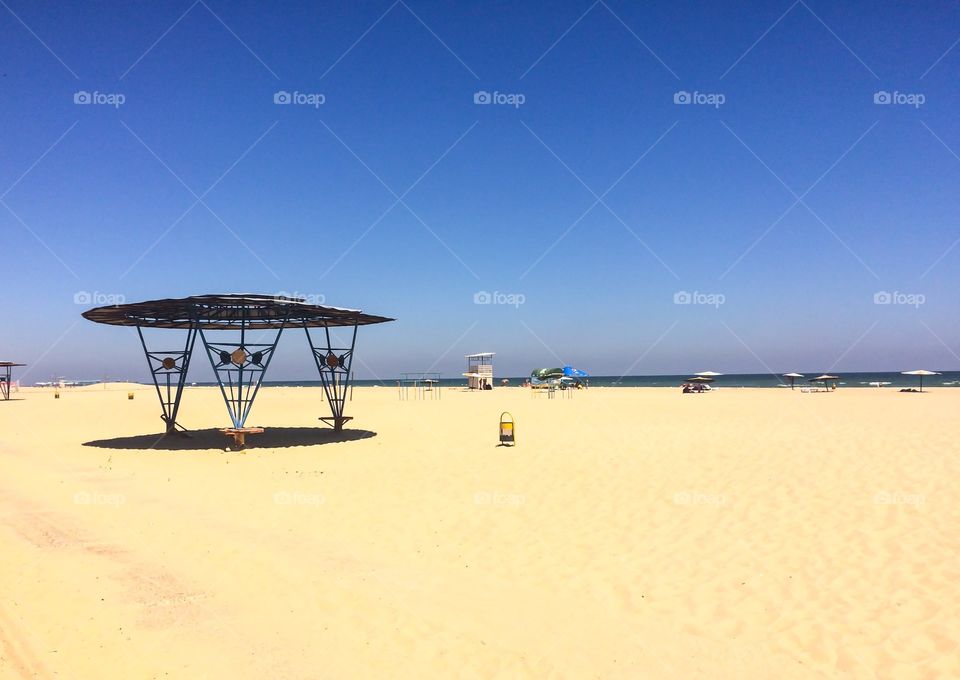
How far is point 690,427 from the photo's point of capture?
19297 mm

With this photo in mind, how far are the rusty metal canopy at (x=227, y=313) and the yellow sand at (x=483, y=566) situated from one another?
3.89 m

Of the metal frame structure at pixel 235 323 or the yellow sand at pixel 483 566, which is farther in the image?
the metal frame structure at pixel 235 323

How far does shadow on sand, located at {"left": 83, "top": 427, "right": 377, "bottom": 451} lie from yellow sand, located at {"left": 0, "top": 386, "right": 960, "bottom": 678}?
1942mm

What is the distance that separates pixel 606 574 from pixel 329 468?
7509mm

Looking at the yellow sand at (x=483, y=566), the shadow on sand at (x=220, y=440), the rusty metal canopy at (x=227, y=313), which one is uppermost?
the rusty metal canopy at (x=227, y=313)

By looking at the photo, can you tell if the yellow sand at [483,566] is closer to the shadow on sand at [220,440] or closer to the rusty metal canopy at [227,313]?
the shadow on sand at [220,440]

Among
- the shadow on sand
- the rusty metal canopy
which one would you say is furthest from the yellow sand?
the rusty metal canopy

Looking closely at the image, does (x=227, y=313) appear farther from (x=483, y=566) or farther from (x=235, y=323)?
(x=483, y=566)

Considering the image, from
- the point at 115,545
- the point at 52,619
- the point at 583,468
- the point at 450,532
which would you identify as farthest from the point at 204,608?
the point at 583,468

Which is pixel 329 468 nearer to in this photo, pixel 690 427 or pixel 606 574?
pixel 606 574

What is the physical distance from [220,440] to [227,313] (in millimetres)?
3793

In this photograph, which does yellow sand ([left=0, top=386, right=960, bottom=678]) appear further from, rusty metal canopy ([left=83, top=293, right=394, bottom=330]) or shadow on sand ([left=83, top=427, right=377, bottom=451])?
rusty metal canopy ([left=83, top=293, right=394, bottom=330])

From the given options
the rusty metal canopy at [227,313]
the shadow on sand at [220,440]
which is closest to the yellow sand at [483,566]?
the shadow on sand at [220,440]

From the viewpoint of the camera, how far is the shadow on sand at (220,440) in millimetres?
15391
